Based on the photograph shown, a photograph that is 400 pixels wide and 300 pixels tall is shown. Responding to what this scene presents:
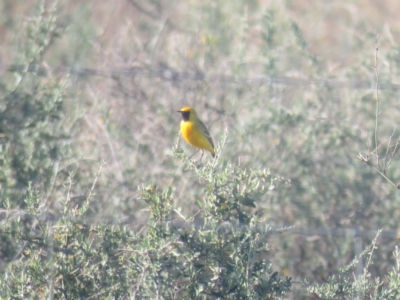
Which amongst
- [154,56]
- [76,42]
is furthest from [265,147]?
[76,42]

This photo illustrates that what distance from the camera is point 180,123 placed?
574cm

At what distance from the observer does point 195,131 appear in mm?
5691

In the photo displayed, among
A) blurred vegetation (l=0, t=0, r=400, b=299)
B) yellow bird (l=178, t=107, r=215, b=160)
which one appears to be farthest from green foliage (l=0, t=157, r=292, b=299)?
yellow bird (l=178, t=107, r=215, b=160)

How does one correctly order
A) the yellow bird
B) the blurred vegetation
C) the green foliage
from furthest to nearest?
the yellow bird
the blurred vegetation
the green foliage

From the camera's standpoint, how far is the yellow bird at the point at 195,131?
5.64 metres

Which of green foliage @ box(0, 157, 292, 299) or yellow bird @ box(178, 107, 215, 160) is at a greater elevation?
green foliage @ box(0, 157, 292, 299)

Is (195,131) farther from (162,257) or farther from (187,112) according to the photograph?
(162,257)

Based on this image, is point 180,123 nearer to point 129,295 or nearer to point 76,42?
point 76,42

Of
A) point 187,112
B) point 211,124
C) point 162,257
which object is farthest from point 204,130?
point 162,257

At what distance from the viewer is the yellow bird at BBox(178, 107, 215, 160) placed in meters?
5.64

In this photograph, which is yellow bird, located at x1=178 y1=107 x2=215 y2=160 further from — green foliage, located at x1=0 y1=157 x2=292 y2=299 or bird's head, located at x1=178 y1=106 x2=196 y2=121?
green foliage, located at x1=0 y1=157 x2=292 y2=299

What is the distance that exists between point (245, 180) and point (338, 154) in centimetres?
309

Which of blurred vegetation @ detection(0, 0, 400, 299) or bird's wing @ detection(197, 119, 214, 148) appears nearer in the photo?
blurred vegetation @ detection(0, 0, 400, 299)

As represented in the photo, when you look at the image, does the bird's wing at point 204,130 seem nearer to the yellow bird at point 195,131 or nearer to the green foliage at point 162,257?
the yellow bird at point 195,131
